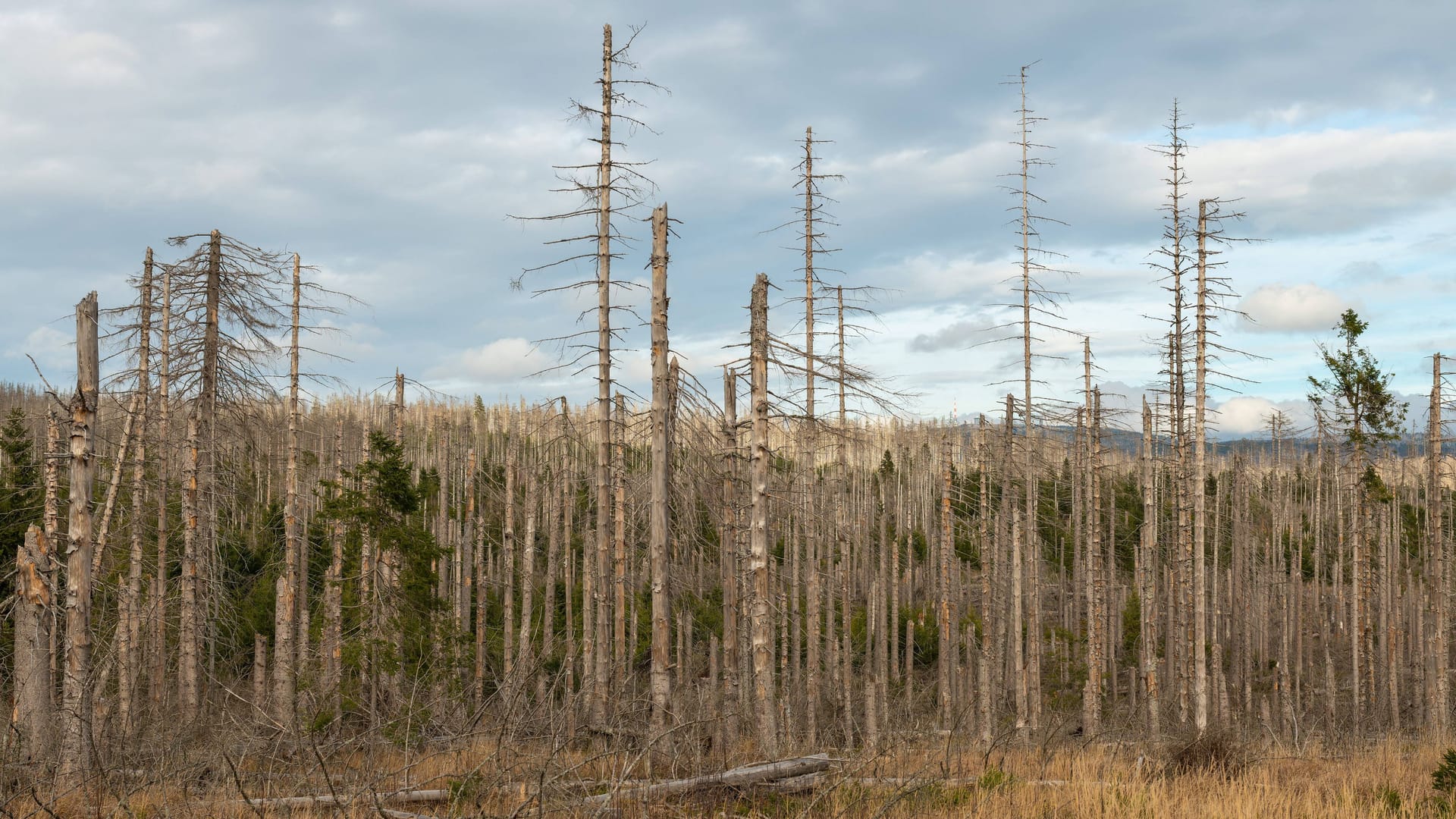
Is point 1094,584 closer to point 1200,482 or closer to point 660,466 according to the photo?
point 1200,482

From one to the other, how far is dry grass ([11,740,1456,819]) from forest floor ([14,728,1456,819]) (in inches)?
0.9

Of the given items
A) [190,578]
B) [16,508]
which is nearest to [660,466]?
[190,578]

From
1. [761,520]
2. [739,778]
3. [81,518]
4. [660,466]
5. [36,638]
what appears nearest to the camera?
[739,778]

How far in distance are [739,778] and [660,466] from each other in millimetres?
6197

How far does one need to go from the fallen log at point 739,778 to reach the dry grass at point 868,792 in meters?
0.11

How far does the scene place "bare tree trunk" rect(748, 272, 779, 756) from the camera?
1270 centimetres

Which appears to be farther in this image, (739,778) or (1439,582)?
(1439,582)

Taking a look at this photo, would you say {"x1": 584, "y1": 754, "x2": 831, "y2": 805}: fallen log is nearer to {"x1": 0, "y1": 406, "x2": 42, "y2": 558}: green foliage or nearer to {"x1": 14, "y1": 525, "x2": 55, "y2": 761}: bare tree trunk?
{"x1": 14, "y1": 525, "x2": 55, "y2": 761}: bare tree trunk

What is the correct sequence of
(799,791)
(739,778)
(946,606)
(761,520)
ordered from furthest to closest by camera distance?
(946,606), (761,520), (799,791), (739,778)

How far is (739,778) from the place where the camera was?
8.30 meters

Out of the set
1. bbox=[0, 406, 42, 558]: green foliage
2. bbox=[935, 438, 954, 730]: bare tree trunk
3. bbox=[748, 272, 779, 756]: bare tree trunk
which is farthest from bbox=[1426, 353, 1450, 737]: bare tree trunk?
bbox=[0, 406, 42, 558]: green foliage

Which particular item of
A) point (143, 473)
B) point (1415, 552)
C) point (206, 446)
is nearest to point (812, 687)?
point (206, 446)

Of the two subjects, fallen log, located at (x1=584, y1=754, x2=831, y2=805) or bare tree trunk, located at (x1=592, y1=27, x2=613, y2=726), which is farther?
bare tree trunk, located at (x1=592, y1=27, x2=613, y2=726)

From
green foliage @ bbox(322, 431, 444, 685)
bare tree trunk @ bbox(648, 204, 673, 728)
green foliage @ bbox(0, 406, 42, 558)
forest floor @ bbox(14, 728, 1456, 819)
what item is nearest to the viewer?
forest floor @ bbox(14, 728, 1456, 819)
